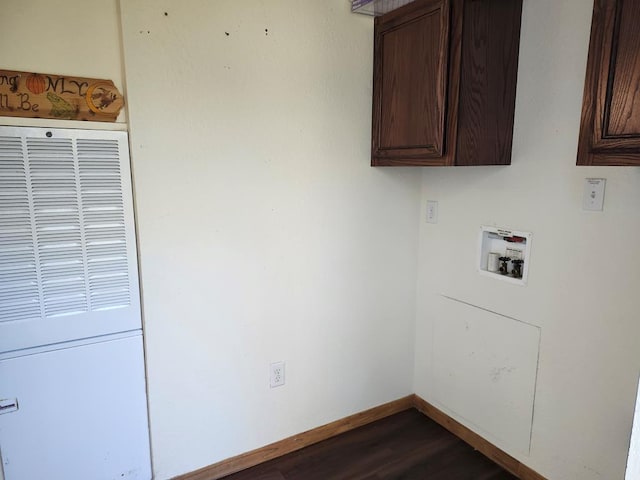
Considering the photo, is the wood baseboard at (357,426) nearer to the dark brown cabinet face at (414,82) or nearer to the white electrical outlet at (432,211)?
the white electrical outlet at (432,211)

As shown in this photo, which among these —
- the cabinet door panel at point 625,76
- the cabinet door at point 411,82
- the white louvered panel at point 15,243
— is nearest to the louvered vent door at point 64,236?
the white louvered panel at point 15,243

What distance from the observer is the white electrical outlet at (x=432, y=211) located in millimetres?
2299

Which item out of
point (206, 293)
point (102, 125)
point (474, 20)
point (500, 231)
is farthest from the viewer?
point (500, 231)

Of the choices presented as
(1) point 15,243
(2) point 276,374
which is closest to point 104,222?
(1) point 15,243

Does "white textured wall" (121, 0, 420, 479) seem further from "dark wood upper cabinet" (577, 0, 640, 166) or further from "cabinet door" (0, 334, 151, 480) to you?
"dark wood upper cabinet" (577, 0, 640, 166)

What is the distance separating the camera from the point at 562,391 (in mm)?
1763

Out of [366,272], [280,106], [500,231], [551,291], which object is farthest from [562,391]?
[280,106]

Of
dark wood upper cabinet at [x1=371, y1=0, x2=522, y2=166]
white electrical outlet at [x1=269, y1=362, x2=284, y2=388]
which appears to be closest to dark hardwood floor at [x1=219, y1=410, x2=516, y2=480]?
white electrical outlet at [x1=269, y1=362, x2=284, y2=388]

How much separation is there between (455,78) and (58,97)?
59.2 inches

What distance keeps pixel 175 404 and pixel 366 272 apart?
113 cm

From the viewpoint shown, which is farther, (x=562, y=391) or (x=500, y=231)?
(x=500, y=231)

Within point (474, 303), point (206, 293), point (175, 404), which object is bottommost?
point (175, 404)

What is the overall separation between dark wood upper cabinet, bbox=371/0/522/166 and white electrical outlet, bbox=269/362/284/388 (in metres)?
1.16

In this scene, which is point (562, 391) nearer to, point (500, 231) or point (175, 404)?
point (500, 231)
